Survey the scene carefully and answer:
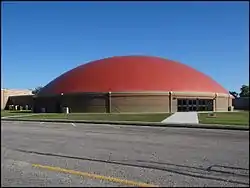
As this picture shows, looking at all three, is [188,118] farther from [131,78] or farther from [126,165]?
[131,78]

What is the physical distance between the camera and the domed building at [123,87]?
48.7m

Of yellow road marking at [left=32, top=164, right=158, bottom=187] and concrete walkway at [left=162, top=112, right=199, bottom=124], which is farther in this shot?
concrete walkway at [left=162, top=112, right=199, bottom=124]

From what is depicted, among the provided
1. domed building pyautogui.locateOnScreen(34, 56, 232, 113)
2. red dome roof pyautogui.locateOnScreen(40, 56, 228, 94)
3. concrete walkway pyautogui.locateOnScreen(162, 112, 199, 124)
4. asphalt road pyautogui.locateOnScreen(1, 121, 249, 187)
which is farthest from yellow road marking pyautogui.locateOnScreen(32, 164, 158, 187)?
red dome roof pyautogui.locateOnScreen(40, 56, 228, 94)

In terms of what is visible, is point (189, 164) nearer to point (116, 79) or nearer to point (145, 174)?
point (145, 174)

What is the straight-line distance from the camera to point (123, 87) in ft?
162

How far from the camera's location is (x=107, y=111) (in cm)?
4856

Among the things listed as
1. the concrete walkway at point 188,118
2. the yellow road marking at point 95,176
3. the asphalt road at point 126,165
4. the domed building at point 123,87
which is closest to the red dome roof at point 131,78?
the domed building at point 123,87

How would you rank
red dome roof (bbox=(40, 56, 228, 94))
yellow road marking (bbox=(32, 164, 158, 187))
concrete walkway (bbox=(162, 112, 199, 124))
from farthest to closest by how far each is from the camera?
red dome roof (bbox=(40, 56, 228, 94)) < concrete walkway (bbox=(162, 112, 199, 124)) < yellow road marking (bbox=(32, 164, 158, 187))

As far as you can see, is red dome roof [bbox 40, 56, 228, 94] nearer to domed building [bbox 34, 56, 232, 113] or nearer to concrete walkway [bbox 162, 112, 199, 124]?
domed building [bbox 34, 56, 232, 113]

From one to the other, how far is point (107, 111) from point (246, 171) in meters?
43.0

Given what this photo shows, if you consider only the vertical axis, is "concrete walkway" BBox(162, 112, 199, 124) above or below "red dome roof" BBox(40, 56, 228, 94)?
below

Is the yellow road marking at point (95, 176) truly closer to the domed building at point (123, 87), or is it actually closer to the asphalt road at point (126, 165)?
the asphalt road at point (126, 165)

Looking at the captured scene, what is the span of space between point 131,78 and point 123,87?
86.8 inches

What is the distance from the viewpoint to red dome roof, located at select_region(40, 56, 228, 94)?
50.2 metres
